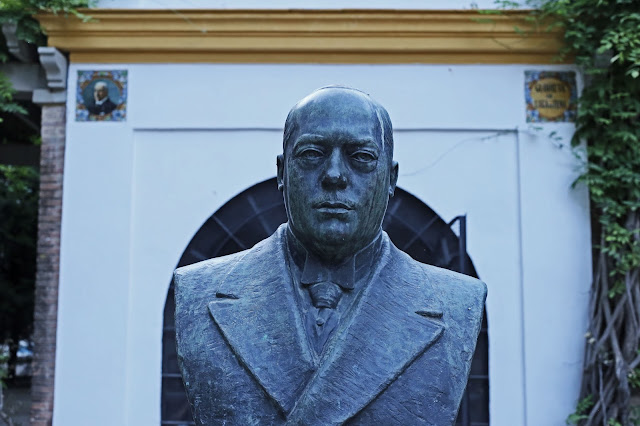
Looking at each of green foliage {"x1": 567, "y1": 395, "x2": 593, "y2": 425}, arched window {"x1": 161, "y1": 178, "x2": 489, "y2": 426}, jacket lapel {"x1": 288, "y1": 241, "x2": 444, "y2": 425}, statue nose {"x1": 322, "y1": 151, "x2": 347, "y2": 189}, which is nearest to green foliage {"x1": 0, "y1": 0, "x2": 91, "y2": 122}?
arched window {"x1": 161, "y1": 178, "x2": 489, "y2": 426}

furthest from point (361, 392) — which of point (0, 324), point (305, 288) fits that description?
point (0, 324)

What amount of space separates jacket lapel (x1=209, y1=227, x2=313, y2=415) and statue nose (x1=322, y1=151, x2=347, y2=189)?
11.8 inches

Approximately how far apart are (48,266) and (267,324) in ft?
15.5

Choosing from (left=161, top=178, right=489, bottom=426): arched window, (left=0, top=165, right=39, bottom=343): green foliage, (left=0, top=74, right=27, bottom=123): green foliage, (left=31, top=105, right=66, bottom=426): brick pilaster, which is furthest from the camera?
(left=0, top=165, right=39, bottom=343): green foliage

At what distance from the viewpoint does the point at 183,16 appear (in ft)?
20.7

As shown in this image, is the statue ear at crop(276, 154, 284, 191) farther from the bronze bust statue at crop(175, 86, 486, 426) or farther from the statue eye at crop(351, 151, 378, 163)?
the statue eye at crop(351, 151, 378, 163)

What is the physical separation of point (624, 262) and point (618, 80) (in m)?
1.55

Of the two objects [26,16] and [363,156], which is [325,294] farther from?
[26,16]

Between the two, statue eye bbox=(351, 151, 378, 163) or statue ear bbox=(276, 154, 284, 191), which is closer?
statue eye bbox=(351, 151, 378, 163)

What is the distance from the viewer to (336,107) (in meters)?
2.04

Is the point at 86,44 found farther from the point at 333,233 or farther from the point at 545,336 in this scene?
the point at 333,233

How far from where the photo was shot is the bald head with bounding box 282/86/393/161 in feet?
6.70

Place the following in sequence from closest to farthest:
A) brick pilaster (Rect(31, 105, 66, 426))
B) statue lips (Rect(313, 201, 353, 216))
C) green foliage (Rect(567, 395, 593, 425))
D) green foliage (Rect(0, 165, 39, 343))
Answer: statue lips (Rect(313, 201, 353, 216)) → green foliage (Rect(567, 395, 593, 425)) → brick pilaster (Rect(31, 105, 66, 426)) → green foliage (Rect(0, 165, 39, 343))

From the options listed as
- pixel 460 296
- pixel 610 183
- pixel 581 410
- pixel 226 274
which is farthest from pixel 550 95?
pixel 226 274
